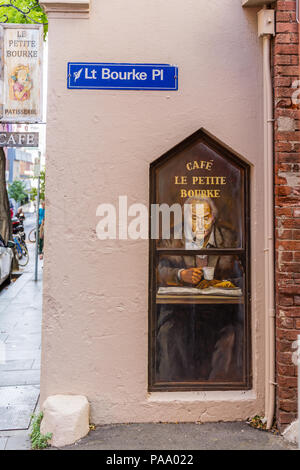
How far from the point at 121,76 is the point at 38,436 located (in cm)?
362

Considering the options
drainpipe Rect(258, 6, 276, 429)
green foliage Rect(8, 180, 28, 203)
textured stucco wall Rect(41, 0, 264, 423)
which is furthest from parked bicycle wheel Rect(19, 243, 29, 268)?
green foliage Rect(8, 180, 28, 203)

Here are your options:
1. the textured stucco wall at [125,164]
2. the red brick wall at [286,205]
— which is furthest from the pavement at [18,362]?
the red brick wall at [286,205]

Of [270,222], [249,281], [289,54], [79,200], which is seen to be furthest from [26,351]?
[289,54]

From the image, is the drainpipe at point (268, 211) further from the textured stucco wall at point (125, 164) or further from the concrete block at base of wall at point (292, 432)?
the concrete block at base of wall at point (292, 432)

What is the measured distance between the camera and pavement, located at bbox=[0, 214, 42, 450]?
4.17 metres

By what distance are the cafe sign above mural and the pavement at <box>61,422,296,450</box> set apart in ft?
12.1

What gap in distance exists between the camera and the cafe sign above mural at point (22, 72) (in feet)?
16.6

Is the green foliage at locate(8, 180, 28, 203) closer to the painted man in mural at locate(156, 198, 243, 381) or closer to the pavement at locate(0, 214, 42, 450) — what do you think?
the pavement at locate(0, 214, 42, 450)

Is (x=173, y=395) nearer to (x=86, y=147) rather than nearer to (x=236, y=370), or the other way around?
(x=236, y=370)

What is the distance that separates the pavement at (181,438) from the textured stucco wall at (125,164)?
121 millimetres

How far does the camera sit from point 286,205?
4.11 meters

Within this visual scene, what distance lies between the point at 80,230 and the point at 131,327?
1117mm
